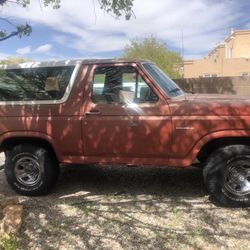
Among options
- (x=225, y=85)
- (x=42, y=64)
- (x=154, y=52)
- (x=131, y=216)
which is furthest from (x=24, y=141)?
(x=154, y=52)

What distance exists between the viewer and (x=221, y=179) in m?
5.74

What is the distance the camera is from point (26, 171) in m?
6.60

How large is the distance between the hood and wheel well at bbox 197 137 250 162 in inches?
14.3

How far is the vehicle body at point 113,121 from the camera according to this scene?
Result: 571cm

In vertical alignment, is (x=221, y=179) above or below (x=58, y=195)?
above

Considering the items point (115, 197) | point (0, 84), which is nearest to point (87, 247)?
point (115, 197)

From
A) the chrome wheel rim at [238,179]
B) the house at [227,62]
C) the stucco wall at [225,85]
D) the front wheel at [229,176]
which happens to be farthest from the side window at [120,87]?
the house at [227,62]

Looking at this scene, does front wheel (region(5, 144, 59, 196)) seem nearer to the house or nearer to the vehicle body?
the vehicle body

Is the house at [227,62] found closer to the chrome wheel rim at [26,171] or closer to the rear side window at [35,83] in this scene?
the rear side window at [35,83]

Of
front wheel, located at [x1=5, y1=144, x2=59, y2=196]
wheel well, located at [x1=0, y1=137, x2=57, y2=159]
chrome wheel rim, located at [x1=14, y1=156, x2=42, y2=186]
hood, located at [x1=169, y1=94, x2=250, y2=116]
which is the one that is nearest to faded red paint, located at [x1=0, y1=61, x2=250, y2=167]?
hood, located at [x1=169, y1=94, x2=250, y2=116]

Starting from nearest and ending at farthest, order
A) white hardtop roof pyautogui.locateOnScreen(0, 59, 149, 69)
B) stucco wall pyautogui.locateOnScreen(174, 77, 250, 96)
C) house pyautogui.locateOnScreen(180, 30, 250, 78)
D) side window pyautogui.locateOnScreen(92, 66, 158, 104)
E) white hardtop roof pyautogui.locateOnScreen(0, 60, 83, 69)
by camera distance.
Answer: side window pyautogui.locateOnScreen(92, 66, 158, 104), white hardtop roof pyautogui.locateOnScreen(0, 59, 149, 69), white hardtop roof pyautogui.locateOnScreen(0, 60, 83, 69), stucco wall pyautogui.locateOnScreen(174, 77, 250, 96), house pyautogui.locateOnScreen(180, 30, 250, 78)

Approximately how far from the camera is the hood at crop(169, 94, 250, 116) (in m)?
5.58

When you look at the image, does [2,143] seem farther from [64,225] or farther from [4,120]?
[64,225]

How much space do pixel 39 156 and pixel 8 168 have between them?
1.73ft
